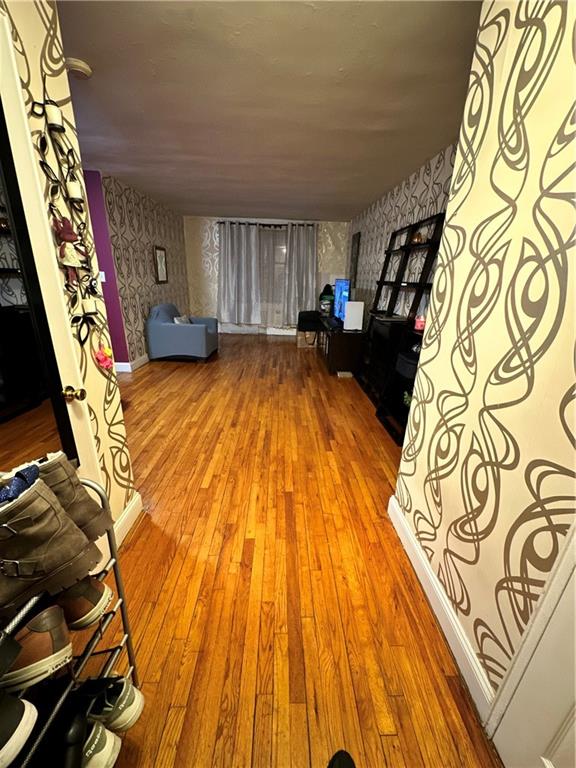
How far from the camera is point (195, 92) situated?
1.86 m

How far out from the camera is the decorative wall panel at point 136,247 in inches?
153

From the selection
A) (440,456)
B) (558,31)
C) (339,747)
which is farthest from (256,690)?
(558,31)

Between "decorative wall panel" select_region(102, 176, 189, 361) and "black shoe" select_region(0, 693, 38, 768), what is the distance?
4347 millimetres

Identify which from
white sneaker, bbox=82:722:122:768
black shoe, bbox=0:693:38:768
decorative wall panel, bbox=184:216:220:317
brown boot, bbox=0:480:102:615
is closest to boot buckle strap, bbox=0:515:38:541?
brown boot, bbox=0:480:102:615

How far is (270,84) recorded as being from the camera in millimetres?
1769

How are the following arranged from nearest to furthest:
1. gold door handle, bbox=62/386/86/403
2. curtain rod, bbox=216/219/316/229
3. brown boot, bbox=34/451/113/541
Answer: brown boot, bbox=34/451/113/541 → gold door handle, bbox=62/386/86/403 → curtain rod, bbox=216/219/316/229

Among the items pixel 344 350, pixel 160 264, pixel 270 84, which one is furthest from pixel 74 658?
pixel 160 264

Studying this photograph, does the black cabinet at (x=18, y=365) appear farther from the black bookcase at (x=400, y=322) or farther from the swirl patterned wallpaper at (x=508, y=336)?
the black bookcase at (x=400, y=322)

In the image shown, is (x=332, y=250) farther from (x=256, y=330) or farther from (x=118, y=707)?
(x=118, y=707)

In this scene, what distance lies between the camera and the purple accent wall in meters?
3.51

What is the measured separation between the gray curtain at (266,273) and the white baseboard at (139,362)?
Result: 2.42 meters

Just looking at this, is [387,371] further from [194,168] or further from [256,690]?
[194,168]

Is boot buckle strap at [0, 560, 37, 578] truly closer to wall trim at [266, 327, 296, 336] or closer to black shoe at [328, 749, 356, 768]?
black shoe at [328, 749, 356, 768]

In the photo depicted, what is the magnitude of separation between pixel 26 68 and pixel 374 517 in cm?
244
